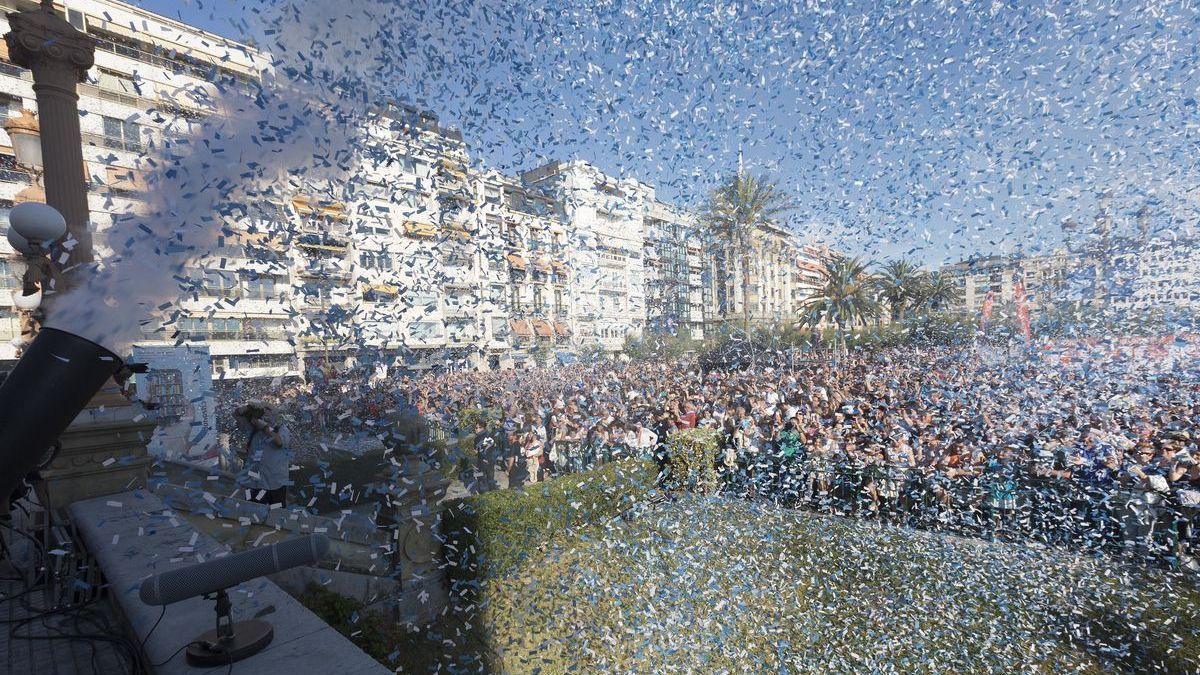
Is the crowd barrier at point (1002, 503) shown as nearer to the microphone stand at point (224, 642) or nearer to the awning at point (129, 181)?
the microphone stand at point (224, 642)

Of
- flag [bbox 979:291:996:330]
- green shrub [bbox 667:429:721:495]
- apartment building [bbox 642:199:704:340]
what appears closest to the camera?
flag [bbox 979:291:996:330]

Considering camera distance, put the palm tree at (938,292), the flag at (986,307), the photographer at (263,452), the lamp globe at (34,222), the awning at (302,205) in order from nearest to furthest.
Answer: the awning at (302,205), the lamp globe at (34,222), the photographer at (263,452), the flag at (986,307), the palm tree at (938,292)

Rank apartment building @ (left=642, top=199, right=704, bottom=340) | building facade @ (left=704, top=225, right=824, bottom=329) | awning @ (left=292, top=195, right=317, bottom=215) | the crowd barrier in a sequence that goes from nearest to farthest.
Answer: awning @ (left=292, top=195, right=317, bottom=215)
the crowd barrier
apartment building @ (left=642, top=199, right=704, bottom=340)
building facade @ (left=704, top=225, right=824, bottom=329)

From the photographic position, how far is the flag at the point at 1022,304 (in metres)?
6.93

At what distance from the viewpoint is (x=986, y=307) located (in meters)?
8.01

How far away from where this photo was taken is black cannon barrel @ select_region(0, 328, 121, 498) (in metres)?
1.94

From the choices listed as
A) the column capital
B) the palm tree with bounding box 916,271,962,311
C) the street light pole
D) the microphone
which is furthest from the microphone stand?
the palm tree with bounding box 916,271,962,311

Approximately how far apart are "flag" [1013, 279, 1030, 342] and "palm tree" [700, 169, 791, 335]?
3163 millimetres

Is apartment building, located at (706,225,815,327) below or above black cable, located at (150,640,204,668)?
above

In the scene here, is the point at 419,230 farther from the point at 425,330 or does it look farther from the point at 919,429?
the point at 919,429

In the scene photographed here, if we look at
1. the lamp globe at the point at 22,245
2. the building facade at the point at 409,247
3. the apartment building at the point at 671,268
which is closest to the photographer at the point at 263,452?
the building facade at the point at 409,247

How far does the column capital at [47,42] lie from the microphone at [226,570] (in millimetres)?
6053

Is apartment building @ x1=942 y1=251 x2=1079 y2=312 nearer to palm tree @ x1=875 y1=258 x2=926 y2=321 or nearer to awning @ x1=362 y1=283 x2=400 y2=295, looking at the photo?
palm tree @ x1=875 y1=258 x2=926 y2=321

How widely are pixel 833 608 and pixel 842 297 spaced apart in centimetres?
549
